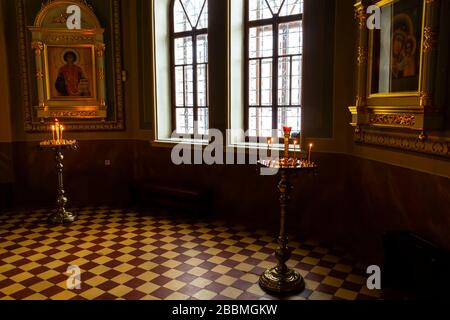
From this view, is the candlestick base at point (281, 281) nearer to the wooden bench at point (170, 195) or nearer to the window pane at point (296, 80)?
the wooden bench at point (170, 195)

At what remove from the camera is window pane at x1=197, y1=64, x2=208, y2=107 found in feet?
23.2

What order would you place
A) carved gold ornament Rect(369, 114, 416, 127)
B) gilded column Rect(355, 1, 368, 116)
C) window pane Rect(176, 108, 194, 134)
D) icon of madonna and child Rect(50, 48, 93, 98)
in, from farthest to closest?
window pane Rect(176, 108, 194, 134) < icon of madonna and child Rect(50, 48, 93, 98) < gilded column Rect(355, 1, 368, 116) < carved gold ornament Rect(369, 114, 416, 127)

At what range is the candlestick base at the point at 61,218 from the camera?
20.9ft

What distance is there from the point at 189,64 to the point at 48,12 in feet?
8.86

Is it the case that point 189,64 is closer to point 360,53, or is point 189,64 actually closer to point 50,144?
point 50,144

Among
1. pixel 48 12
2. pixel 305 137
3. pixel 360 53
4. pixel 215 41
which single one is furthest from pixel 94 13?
pixel 360 53

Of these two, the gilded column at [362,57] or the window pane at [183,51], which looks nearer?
the gilded column at [362,57]

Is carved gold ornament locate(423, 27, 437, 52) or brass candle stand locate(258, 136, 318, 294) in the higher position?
carved gold ornament locate(423, 27, 437, 52)

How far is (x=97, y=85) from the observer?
7.43m

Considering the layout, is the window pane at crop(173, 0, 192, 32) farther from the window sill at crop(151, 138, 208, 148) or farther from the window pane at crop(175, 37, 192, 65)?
the window sill at crop(151, 138, 208, 148)

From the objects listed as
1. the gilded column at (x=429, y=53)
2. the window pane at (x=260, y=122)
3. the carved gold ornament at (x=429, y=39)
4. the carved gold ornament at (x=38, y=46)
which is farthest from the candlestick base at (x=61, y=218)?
the carved gold ornament at (x=429, y=39)

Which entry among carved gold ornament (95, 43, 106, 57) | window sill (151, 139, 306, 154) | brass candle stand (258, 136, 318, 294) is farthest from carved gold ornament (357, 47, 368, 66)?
carved gold ornament (95, 43, 106, 57)

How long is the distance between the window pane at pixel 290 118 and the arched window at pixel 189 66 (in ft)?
4.85

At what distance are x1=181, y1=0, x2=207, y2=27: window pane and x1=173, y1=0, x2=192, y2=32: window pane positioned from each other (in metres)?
0.10
